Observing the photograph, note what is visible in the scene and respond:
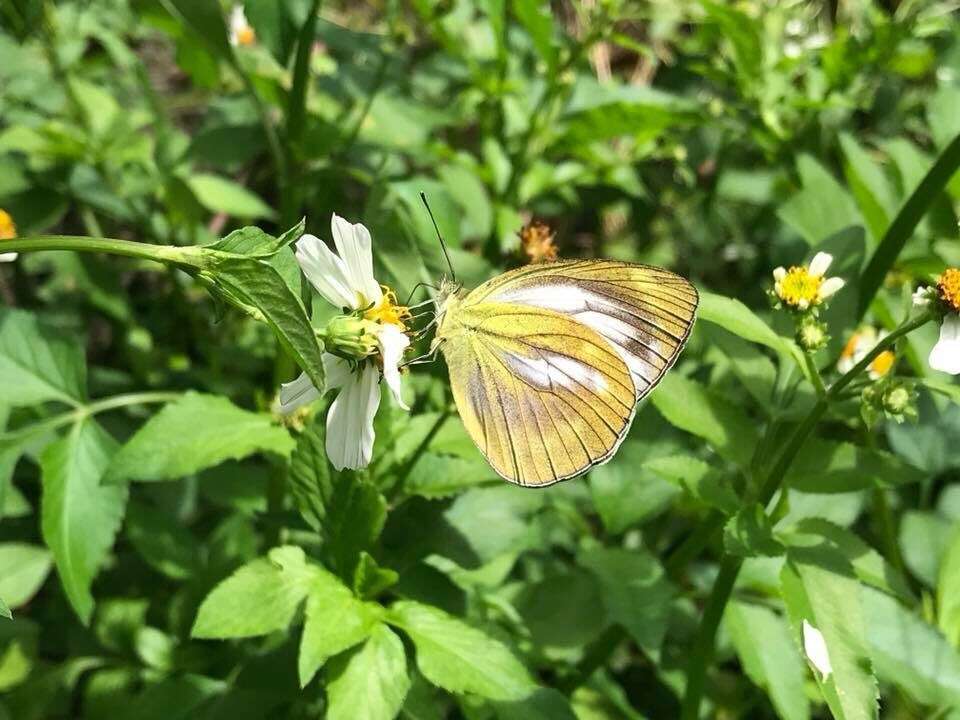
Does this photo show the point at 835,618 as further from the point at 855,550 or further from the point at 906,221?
the point at 906,221

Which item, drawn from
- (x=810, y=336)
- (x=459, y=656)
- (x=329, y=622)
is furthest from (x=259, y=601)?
(x=810, y=336)

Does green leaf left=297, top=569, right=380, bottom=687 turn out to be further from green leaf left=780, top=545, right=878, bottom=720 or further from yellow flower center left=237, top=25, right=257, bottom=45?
yellow flower center left=237, top=25, right=257, bottom=45

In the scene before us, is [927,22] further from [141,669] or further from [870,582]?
[141,669]

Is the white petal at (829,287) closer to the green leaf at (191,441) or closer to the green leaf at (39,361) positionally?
the green leaf at (191,441)

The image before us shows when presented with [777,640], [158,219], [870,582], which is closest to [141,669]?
[158,219]

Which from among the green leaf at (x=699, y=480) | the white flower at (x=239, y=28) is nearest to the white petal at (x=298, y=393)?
the green leaf at (x=699, y=480)

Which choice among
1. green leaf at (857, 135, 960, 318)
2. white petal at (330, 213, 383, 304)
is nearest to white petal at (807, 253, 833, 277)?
green leaf at (857, 135, 960, 318)
